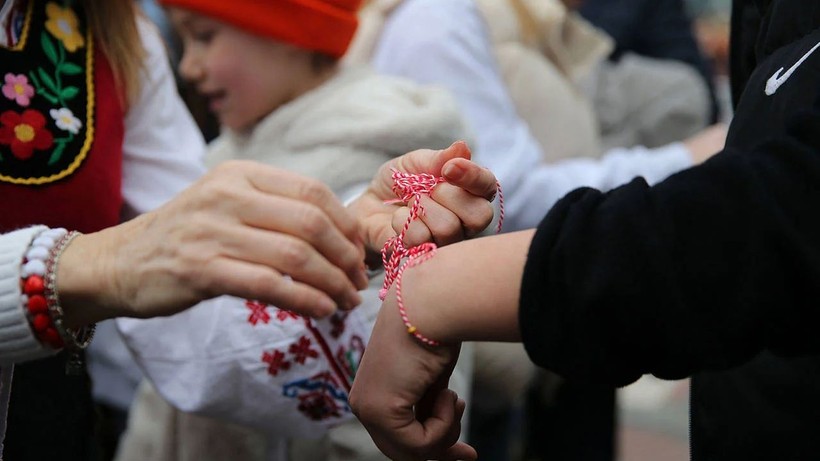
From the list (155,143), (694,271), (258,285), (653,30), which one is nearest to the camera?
(694,271)

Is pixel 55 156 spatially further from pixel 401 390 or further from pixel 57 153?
pixel 401 390

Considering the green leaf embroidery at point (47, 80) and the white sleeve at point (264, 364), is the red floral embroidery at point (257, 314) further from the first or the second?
the green leaf embroidery at point (47, 80)

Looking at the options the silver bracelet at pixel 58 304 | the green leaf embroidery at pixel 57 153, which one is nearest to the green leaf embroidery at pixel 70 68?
the green leaf embroidery at pixel 57 153

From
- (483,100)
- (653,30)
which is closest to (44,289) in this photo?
(483,100)

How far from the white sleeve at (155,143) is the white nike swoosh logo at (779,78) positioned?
93 centimetres

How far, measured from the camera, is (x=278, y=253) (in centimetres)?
97

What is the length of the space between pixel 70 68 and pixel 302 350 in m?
0.50

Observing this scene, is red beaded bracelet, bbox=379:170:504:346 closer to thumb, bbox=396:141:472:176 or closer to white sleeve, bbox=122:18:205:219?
thumb, bbox=396:141:472:176

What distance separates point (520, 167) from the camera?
197cm

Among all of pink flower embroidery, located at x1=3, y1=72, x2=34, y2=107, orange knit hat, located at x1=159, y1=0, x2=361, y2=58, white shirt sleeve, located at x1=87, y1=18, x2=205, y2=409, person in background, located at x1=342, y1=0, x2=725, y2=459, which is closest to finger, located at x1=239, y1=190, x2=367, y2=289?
pink flower embroidery, located at x1=3, y1=72, x2=34, y2=107

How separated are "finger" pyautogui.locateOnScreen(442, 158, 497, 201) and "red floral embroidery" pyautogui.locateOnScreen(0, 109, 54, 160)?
1.96 ft

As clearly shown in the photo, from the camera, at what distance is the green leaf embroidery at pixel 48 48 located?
1261mm

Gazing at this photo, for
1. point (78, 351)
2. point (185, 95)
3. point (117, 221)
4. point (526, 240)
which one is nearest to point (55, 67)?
point (117, 221)

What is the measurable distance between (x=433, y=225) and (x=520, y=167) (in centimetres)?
109
